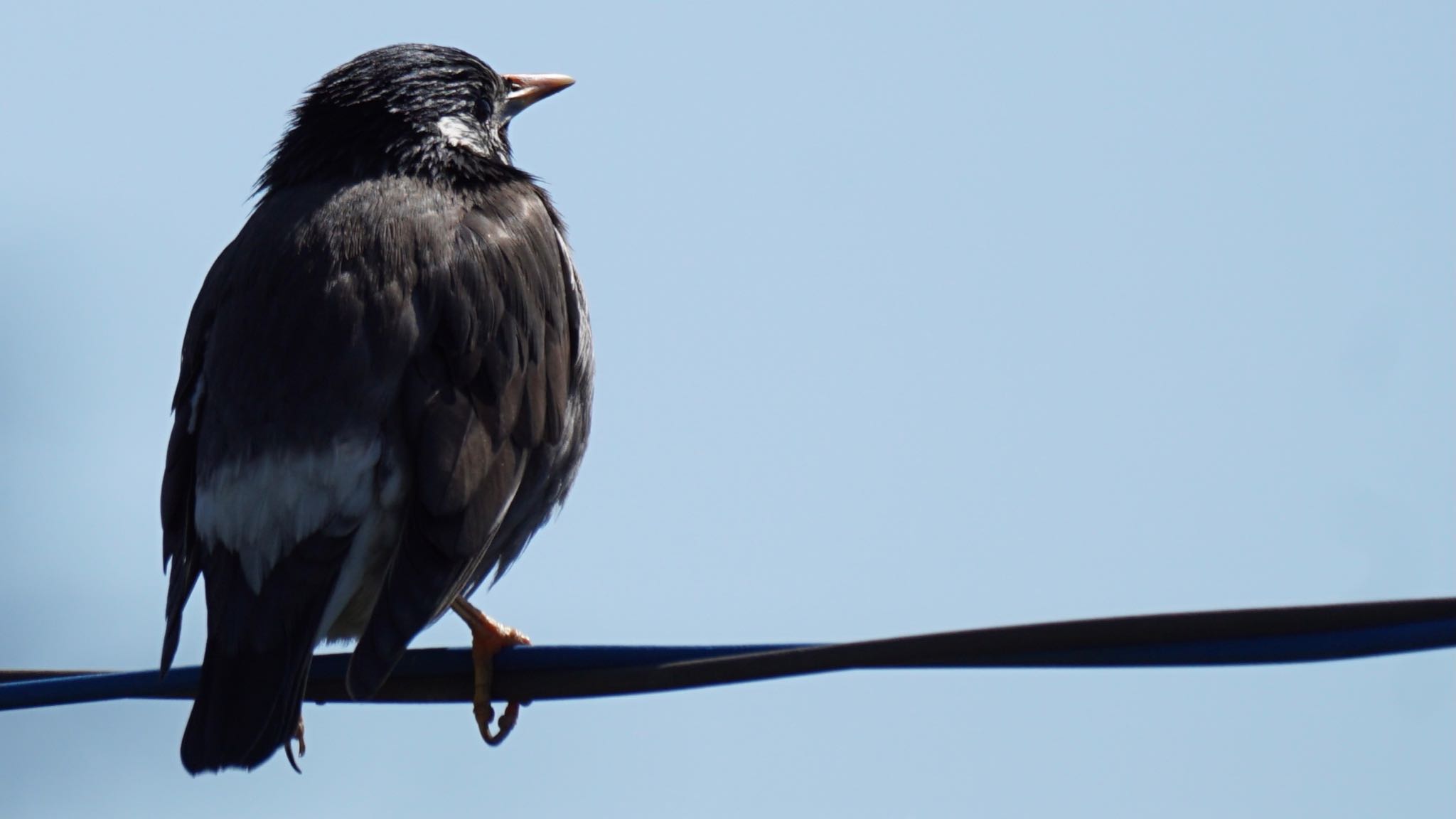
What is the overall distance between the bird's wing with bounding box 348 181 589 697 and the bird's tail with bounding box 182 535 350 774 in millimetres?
213

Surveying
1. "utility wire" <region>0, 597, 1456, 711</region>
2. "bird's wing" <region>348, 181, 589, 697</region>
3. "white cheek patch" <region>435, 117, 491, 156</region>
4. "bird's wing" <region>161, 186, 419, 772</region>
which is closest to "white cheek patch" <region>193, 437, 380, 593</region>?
"bird's wing" <region>161, 186, 419, 772</region>

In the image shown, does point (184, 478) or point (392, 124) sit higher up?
point (392, 124)

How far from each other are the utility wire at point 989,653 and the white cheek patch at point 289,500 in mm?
807

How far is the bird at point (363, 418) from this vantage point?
15.4ft

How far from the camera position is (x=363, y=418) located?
502 cm

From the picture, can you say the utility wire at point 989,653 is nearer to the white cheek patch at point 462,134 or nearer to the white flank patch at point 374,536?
the white flank patch at point 374,536

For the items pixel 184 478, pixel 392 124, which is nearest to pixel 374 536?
pixel 184 478

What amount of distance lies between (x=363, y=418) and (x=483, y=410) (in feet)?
1.29

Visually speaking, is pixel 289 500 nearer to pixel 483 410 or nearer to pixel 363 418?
pixel 363 418

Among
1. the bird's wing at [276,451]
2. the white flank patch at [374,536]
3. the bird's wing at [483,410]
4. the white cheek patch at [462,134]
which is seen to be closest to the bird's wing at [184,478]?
the bird's wing at [276,451]

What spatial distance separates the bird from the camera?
185 inches

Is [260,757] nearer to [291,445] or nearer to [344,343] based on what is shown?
[291,445]

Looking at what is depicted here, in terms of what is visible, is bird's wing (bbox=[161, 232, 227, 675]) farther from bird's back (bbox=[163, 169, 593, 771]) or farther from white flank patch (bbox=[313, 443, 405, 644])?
white flank patch (bbox=[313, 443, 405, 644])

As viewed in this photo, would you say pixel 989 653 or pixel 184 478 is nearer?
pixel 989 653
